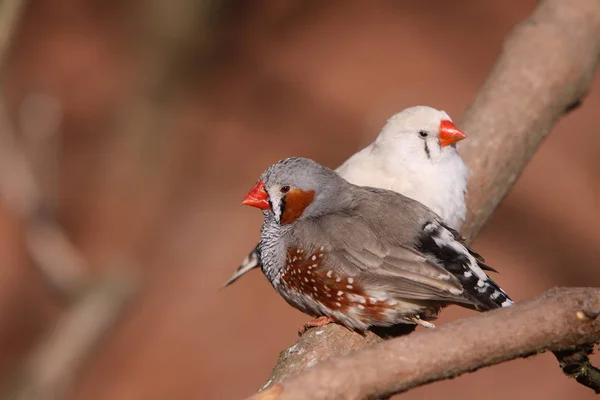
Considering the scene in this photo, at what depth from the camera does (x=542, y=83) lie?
3561 millimetres

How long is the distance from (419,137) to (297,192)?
0.66m

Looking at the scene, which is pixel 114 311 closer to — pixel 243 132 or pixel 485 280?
pixel 243 132

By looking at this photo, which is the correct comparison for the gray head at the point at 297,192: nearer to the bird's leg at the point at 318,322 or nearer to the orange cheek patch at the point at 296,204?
the orange cheek patch at the point at 296,204

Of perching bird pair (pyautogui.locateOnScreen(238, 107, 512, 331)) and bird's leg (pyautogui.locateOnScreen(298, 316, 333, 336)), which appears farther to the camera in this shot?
bird's leg (pyautogui.locateOnScreen(298, 316, 333, 336))

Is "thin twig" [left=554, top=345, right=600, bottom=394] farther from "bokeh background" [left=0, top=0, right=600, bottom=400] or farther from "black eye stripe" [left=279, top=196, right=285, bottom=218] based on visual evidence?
"bokeh background" [left=0, top=0, right=600, bottom=400]

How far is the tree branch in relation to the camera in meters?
3.38

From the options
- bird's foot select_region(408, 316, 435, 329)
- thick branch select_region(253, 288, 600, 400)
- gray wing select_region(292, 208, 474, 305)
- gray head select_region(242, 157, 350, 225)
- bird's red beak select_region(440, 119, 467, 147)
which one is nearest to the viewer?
thick branch select_region(253, 288, 600, 400)

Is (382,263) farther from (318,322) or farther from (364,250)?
(318,322)

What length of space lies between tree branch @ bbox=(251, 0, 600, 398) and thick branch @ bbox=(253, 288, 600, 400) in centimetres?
125

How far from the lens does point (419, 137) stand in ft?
11.1

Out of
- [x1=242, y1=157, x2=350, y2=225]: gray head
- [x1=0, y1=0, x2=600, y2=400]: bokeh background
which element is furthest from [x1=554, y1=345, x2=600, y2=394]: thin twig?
[x1=0, y1=0, x2=600, y2=400]: bokeh background

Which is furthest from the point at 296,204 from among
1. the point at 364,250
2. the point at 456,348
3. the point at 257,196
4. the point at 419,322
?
the point at 456,348

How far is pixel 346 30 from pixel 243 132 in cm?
113

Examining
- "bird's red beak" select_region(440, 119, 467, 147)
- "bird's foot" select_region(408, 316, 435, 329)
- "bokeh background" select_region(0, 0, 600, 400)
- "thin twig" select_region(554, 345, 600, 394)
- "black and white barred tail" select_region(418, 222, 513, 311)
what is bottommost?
"bokeh background" select_region(0, 0, 600, 400)
